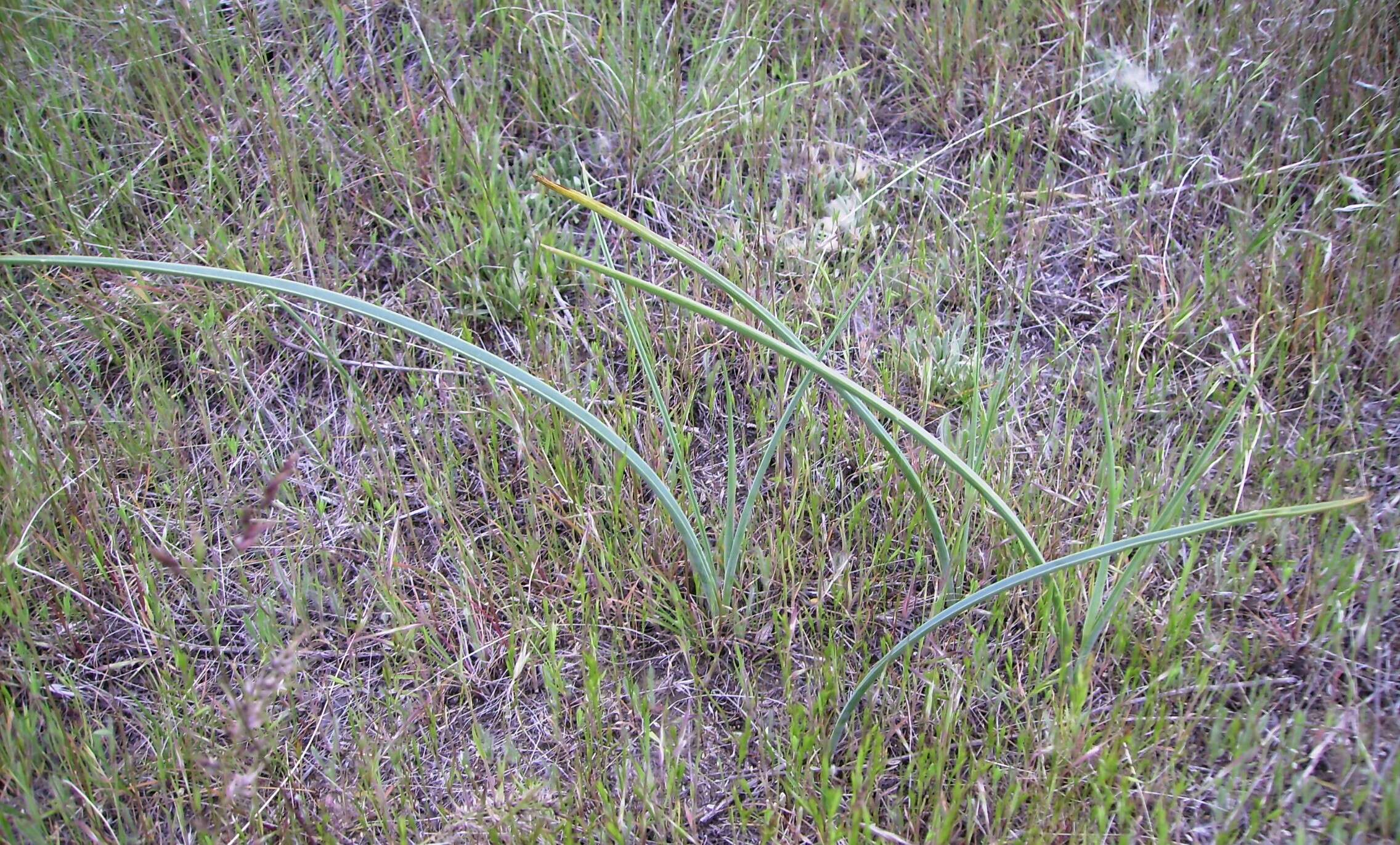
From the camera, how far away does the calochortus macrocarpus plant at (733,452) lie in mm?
1023

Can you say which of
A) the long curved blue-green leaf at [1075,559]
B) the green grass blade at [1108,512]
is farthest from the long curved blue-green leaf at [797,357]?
the green grass blade at [1108,512]

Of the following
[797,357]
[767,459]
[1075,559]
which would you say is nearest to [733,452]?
[767,459]

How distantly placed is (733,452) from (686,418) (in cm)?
31

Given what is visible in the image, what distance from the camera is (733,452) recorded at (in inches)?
54.2

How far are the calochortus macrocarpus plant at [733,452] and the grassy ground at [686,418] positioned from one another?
0.07 meters

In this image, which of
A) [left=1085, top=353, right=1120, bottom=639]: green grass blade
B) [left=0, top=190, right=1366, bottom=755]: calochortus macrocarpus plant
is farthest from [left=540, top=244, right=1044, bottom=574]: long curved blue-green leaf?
[left=1085, top=353, right=1120, bottom=639]: green grass blade

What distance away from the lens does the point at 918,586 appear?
1.55 meters

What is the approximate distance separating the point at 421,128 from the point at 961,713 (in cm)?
162

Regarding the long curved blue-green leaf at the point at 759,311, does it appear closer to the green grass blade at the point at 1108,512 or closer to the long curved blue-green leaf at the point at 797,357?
the long curved blue-green leaf at the point at 797,357

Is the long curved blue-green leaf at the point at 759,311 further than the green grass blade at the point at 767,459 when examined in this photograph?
No

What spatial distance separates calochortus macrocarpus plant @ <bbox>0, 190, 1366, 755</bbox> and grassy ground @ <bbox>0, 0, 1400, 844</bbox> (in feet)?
0.24

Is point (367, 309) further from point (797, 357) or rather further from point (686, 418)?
point (686, 418)

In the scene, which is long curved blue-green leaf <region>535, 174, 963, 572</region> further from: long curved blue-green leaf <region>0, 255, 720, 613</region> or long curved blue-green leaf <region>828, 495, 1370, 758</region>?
long curved blue-green leaf <region>0, 255, 720, 613</region>

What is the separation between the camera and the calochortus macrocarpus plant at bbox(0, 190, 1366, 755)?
1.02m
